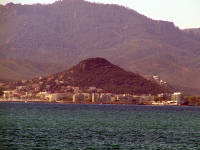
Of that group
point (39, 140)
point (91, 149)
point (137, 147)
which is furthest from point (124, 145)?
point (39, 140)

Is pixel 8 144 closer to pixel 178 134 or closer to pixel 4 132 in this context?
pixel 4 132

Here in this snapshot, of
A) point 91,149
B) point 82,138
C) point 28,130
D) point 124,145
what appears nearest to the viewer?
point 91,149

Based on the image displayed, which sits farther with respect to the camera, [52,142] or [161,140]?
[161,140]

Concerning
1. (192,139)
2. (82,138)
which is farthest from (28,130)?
(192,139)

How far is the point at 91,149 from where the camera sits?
71.8 m

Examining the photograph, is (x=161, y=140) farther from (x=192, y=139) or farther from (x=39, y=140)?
(x=39, y=140)

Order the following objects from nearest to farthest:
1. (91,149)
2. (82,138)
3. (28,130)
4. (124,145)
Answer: (91,149), (124,145), (82,138), (28,130)

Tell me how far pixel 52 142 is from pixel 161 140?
57.8 ft

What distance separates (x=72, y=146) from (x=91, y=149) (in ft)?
12.1

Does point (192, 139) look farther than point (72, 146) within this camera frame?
Yes

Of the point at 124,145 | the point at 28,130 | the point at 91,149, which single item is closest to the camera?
the point at 91,149

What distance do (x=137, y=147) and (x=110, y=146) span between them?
12.1ft

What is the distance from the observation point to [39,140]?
3137 inches

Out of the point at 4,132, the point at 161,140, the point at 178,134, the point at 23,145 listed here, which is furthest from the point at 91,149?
the point at 178,134
